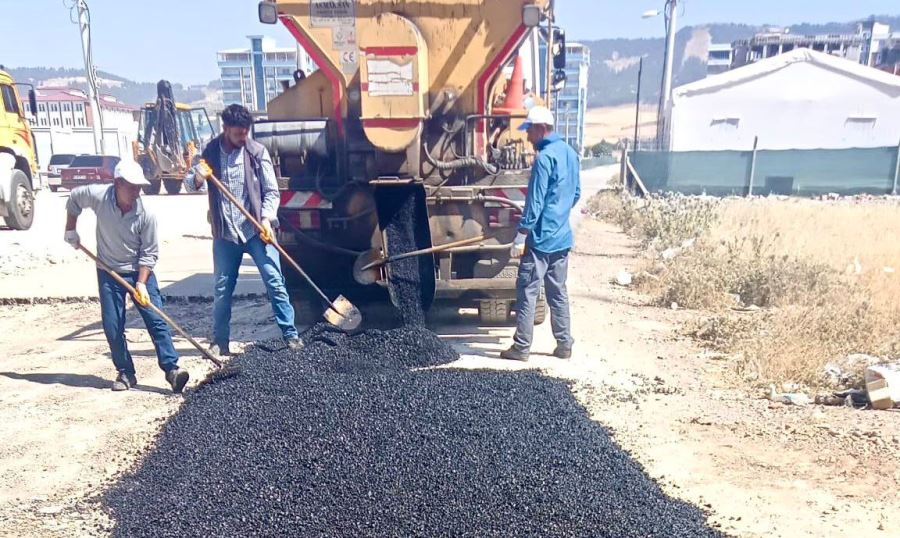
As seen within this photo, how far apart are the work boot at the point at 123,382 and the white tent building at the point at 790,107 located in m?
24.0

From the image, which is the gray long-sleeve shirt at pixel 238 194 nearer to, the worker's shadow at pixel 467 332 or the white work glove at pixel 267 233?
the white work glove at pixel 267 233

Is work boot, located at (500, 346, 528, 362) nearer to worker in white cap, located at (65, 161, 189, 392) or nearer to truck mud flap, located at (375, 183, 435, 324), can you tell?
truck mud flap, located at (375, 183, 435, 324)

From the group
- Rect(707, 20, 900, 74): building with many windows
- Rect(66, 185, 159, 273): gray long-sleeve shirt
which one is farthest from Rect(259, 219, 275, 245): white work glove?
Rect(707, 20, 900, 74): building with many windows

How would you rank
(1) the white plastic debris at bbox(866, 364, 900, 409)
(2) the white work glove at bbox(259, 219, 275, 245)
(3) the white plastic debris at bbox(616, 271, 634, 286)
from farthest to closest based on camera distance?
1. (3) the white plastic debris at bbox(616, 271, 634, 286)
2. (2) the white work glove at bbox(259, 219, 275, 245)
3. (1) the white plastic debris at bbox(866, 364, 900, 409)

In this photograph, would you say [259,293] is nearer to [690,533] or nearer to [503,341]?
[503,341]

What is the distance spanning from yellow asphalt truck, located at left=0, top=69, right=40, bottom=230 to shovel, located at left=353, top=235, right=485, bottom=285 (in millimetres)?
10340

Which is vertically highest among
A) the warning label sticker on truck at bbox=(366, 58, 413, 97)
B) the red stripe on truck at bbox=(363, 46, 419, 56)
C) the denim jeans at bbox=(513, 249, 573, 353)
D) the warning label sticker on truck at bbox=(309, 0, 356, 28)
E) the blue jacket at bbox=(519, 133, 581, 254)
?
the warning label sticker on truck at bbox=(309, 0, 356, 28)

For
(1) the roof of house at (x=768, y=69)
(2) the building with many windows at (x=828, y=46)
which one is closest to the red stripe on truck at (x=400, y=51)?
(1) the roof of house at (x=768, y=69)

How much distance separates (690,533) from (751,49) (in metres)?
64.6

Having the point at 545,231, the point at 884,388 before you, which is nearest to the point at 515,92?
the point at 545,231

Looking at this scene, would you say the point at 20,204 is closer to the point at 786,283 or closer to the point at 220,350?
the point at 220,350

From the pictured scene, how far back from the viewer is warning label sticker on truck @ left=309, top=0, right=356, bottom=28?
504cm

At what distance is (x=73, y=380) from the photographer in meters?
4.90

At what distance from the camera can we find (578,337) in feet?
19.2
